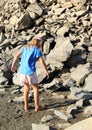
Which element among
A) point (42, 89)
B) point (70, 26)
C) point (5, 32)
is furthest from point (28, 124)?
point (5, 32)

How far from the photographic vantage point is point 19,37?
16.3 m

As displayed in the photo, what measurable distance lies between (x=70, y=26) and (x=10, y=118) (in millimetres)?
7474

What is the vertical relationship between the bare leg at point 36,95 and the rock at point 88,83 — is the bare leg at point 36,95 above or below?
above

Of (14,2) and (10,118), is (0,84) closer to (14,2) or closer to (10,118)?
(10,118)

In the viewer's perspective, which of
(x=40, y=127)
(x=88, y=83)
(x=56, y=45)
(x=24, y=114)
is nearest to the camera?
(x=40, y=127)

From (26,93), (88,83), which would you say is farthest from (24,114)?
(88,83)

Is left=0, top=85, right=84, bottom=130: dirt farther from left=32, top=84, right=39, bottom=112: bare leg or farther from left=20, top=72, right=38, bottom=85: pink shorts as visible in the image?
left=20, top=72, right=38, bottom=85: pink shorts

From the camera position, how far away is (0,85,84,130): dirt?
8.88m

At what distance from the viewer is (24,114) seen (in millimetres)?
9461

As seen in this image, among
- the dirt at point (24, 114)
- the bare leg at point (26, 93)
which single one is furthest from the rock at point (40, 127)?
the bare leg at point (26, 93)

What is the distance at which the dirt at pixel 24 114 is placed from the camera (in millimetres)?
8883

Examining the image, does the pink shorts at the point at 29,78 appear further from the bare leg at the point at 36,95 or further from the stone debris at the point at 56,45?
the stone debris at the point at 56,45

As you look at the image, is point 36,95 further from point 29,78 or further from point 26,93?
point 29,78

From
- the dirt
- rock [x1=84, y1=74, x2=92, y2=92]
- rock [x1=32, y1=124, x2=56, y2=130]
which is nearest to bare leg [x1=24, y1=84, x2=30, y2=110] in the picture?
the dirt
